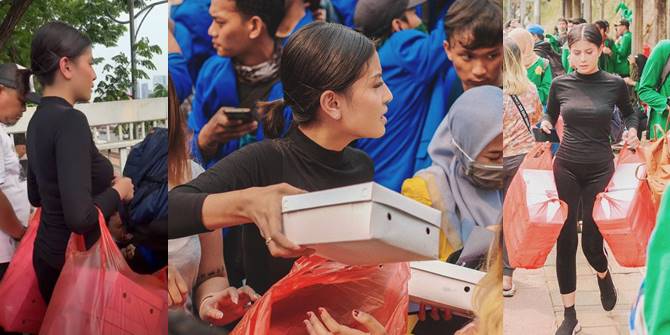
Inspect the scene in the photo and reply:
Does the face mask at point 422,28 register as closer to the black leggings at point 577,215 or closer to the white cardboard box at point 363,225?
the white cardboard box at point 363,225

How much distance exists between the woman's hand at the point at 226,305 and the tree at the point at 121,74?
117cm

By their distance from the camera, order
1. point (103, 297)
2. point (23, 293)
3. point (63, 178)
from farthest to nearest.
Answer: point (23, 293) → point (103, 297) → point (63, 178)

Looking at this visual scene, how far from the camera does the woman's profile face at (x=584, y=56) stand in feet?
8.82

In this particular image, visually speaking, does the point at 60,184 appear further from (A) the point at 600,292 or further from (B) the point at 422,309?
(A) the point at 600,292

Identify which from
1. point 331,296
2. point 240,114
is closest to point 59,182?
point 240,114

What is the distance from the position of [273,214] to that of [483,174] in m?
0.67

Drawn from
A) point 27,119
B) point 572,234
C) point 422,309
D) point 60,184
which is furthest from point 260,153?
point 27,119

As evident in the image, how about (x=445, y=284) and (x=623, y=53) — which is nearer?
(x=445, y=284)

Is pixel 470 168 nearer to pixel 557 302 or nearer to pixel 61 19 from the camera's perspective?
pixel 557 302

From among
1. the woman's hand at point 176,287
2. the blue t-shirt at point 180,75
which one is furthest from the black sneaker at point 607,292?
the blue t-shirt at point 180,75

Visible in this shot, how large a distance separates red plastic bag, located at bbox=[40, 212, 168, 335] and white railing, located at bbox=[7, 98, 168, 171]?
33 centimetres

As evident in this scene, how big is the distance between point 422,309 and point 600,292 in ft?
2.52

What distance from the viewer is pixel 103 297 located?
9.94 feet

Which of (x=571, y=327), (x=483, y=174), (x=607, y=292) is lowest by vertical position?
(x=571, y=327)
